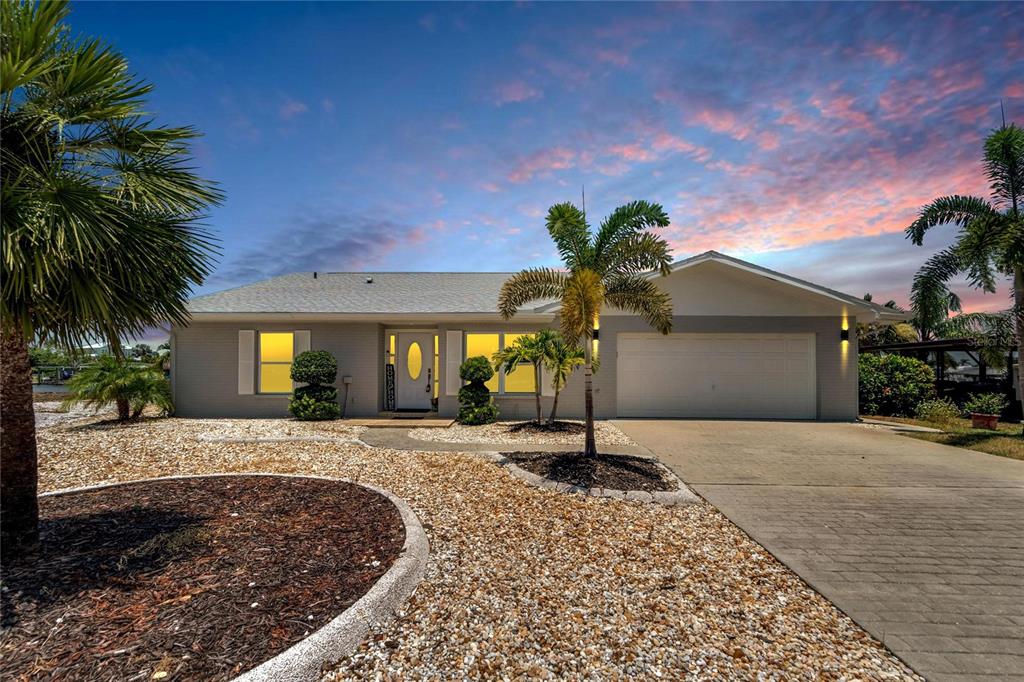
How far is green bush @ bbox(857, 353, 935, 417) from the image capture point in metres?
13.1

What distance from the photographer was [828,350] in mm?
11930

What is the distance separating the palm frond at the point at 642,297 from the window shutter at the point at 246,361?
10243 millimetres

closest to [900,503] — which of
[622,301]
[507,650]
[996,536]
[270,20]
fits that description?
[996,536]

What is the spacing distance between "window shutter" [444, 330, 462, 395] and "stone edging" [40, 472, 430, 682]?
8.21 m

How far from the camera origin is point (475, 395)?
36.2 feet

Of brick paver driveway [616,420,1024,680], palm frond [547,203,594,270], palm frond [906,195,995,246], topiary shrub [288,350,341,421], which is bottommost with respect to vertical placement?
brick paver driveway [616,420,1024,680]

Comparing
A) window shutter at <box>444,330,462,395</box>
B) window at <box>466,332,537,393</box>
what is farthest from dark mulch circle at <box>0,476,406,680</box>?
window at <box>466,332,537,393</box>

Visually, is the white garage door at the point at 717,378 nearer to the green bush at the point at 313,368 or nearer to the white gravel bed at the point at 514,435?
the white gravel bed at the point at 514,435

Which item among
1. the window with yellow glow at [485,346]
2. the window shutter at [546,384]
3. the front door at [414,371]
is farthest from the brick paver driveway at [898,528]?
→ the front door at [414,371]

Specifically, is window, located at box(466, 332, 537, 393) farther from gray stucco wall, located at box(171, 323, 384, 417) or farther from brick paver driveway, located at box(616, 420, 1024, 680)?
gray stucco wall, located at box(171, 323, 384, 417)

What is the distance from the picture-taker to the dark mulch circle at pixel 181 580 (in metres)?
2.24

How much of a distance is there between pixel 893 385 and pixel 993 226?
5.82 m

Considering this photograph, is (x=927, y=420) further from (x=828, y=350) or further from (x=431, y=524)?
(x=431, y=524)

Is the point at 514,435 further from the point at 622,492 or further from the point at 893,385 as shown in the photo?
the point at 893,385
